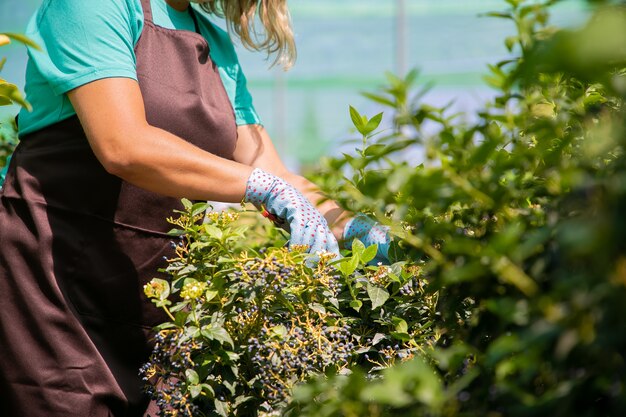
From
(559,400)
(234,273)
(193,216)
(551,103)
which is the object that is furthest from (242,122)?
(559,400)

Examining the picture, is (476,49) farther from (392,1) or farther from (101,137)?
(101,137)

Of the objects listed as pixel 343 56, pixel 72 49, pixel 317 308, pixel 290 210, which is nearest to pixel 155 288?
pixel 317 308

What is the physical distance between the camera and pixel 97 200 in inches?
63.1

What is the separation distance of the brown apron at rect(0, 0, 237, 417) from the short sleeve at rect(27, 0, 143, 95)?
10 cm

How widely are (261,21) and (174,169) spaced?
32.3 inches

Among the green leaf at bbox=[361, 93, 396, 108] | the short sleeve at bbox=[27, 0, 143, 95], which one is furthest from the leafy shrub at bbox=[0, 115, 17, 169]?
the green leaf at bbox=[361, 93, 396, 108]

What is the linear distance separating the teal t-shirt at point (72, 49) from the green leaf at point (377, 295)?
650 millimetres

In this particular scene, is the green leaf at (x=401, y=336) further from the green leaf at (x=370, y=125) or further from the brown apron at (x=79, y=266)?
the brown apron at (x=79, y=266)

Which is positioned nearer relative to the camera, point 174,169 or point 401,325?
point 401,325

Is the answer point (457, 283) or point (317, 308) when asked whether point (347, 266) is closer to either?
point (317, 308)

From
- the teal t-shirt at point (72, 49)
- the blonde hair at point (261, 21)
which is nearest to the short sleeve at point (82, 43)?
the teal t-shirt at point (72, 49)

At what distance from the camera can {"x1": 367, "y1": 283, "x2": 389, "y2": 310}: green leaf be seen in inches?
49.0

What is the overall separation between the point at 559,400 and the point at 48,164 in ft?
4.13

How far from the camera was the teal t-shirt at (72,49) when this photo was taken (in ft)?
4.91
